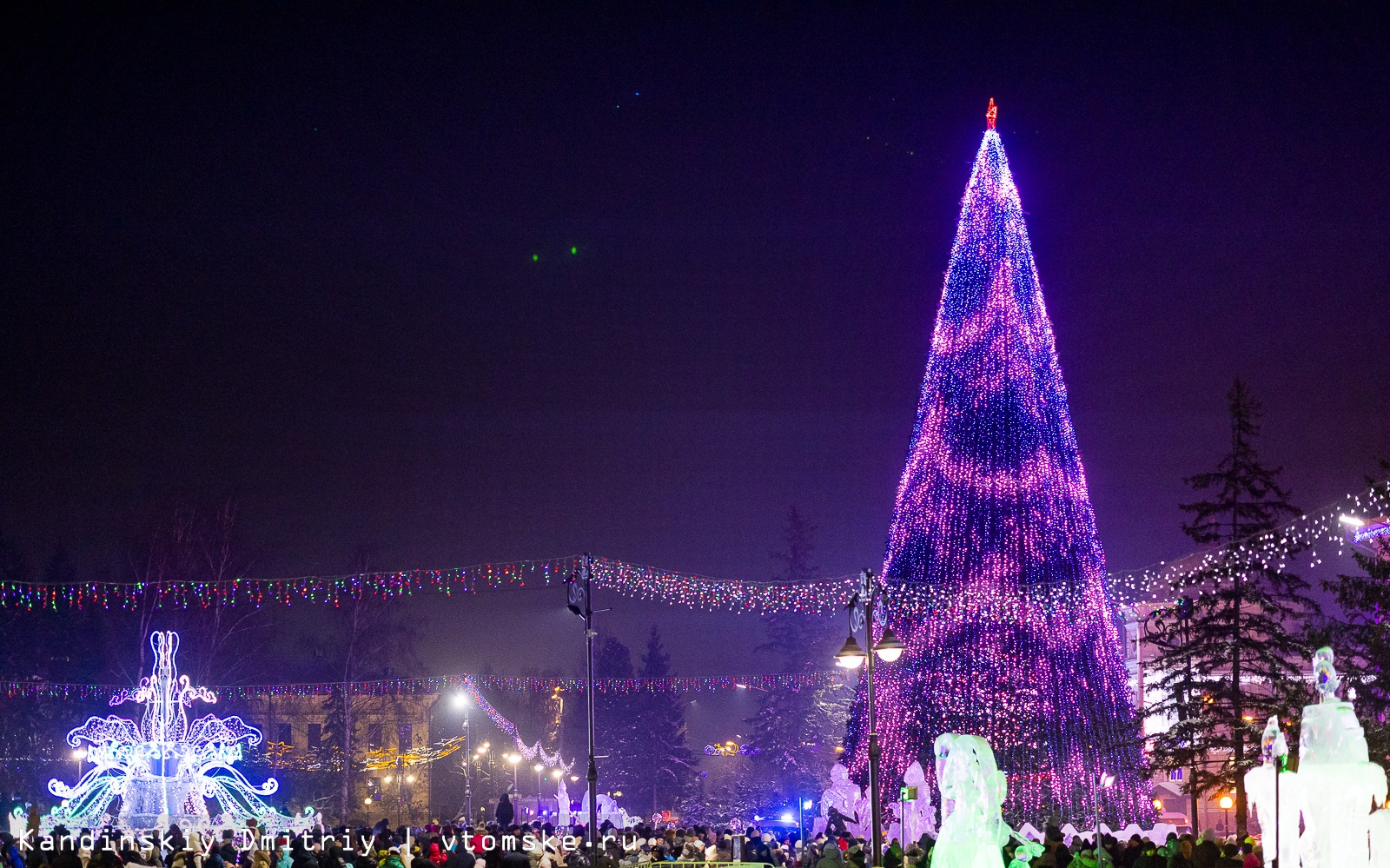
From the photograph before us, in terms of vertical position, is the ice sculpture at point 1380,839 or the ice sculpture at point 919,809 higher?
the ice sculpture at point 1380,839

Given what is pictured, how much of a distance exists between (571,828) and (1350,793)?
807 inches

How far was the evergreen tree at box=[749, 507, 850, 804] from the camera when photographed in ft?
219

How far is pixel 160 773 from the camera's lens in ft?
91.4

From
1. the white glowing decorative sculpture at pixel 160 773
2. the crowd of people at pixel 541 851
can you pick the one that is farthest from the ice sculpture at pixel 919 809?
the white glowing decorative sculpture at pixel 160 773

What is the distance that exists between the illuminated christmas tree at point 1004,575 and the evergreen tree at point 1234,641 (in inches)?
44.4

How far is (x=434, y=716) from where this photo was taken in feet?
255

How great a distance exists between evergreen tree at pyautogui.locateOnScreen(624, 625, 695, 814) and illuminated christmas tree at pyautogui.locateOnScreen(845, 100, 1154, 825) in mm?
45617

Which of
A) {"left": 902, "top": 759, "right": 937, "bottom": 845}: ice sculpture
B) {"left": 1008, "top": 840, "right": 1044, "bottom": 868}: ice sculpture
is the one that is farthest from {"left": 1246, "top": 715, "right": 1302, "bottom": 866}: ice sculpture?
{"left": 902, "top": 759, "right": 937, "bottom": 845}: ice sculpture

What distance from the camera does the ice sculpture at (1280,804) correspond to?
478 inches

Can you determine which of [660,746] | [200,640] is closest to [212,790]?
[200,640]

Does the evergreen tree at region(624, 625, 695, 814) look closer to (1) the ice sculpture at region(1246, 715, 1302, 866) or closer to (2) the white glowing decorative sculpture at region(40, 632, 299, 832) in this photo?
(2) the white glowing decorative sculpture at region(40, 632, 299, 832)

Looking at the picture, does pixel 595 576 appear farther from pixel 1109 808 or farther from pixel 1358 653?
pixel 1358 653

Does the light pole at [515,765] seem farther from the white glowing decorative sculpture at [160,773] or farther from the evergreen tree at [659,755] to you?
the white glowing decorative sculpture at [160,773]

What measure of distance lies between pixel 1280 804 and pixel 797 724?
57580mm
